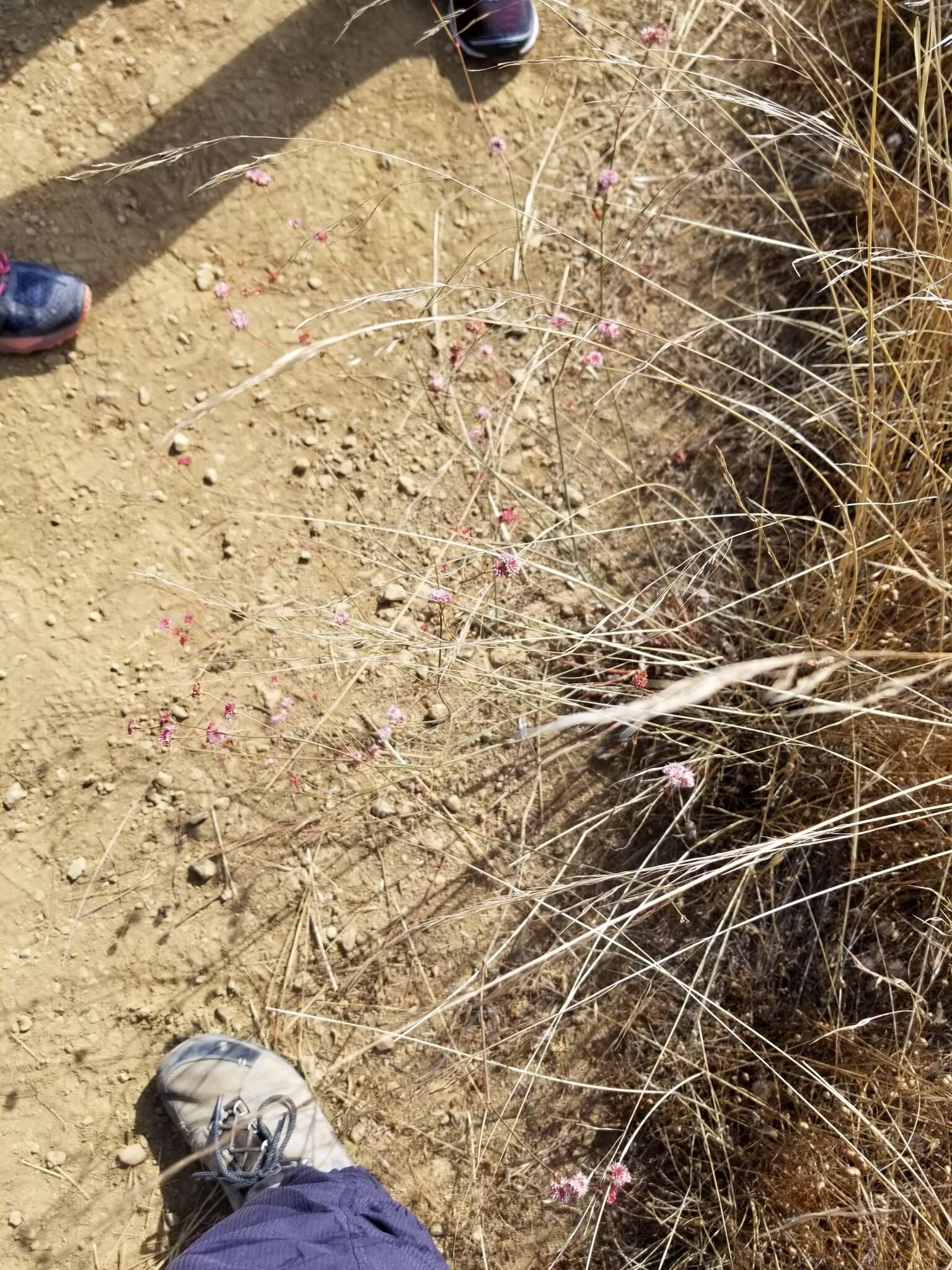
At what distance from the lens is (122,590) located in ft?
5.97

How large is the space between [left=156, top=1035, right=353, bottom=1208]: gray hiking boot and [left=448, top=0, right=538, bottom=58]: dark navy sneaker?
2220mm

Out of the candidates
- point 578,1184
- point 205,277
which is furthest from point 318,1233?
point 205,277

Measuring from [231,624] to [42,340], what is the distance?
0.70 meters

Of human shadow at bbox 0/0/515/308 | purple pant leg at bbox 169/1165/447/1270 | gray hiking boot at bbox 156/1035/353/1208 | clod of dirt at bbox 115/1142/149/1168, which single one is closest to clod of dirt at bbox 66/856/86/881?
gray hiking boot at bbox 156/1035/353/1208

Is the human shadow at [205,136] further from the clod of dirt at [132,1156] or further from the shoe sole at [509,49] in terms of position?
the clod of dirt at [132,1156]

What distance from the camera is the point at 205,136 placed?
6.27ft

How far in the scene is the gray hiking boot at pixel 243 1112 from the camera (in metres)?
1.68

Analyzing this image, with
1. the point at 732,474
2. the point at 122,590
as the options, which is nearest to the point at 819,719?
the point at 732,474

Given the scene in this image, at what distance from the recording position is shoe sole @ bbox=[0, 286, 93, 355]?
1.78m

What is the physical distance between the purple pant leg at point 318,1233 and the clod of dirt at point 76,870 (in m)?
0.69

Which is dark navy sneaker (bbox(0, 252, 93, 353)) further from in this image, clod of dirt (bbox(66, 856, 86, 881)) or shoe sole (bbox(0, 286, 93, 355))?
clod of dirt (bbox(66, 856, 86, 881))

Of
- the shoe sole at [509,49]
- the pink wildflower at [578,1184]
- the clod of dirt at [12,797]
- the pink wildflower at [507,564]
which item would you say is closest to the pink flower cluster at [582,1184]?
the pink wildflower at [578,1184]

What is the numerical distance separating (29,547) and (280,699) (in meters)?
0.61

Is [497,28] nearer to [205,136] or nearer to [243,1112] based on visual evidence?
[205,136]
